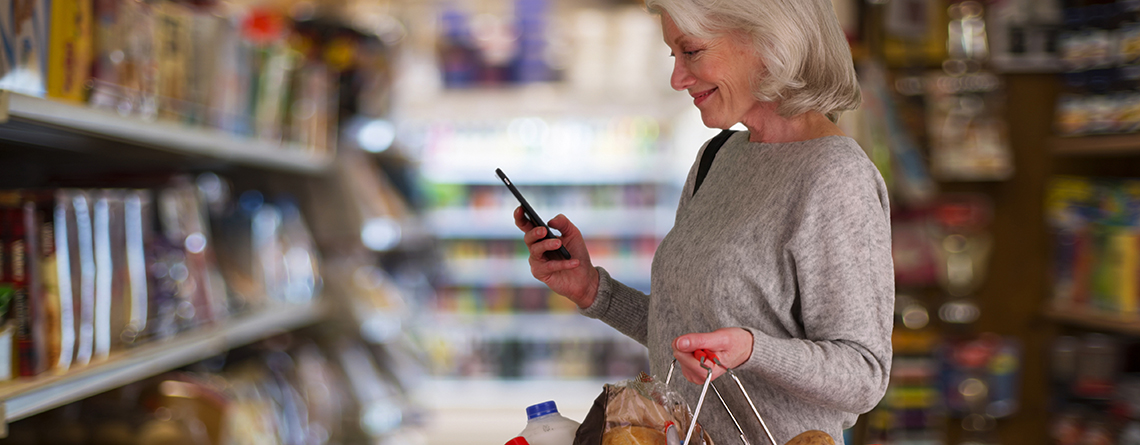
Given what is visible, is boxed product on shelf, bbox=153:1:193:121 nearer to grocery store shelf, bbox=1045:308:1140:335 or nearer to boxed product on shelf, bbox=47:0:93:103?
boxed product on shelf, bbox=47:0:93:103

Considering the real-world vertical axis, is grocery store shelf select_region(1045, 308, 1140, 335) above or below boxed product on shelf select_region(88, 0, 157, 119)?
below

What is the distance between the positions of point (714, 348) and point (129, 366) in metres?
1.11

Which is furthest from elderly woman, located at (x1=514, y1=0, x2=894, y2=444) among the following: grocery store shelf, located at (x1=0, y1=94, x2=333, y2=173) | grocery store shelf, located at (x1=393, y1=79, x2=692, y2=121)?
grocery store shelf, located at (x1=393, y1=79, x2=692, y2=121)

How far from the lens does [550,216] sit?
4.68 meters

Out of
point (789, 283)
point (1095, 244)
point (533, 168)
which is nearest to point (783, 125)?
point (789, 283)

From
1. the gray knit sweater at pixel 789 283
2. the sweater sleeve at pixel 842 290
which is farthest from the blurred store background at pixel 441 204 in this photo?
the sweater sleeve at pixel 842 290

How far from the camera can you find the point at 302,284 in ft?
8.34

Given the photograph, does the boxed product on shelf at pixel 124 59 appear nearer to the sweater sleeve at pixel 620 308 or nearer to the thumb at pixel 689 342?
the sweater sleeve at pixel 620 308

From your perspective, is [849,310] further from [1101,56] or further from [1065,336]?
[1065,336]

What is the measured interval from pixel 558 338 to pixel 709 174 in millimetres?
3799

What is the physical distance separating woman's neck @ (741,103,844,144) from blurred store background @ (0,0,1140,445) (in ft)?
3.29

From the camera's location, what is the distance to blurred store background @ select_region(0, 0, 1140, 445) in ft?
4.63

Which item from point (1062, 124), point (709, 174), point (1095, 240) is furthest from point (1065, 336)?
point (709, 174)

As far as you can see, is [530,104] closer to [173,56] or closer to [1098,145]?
[1098,145]
